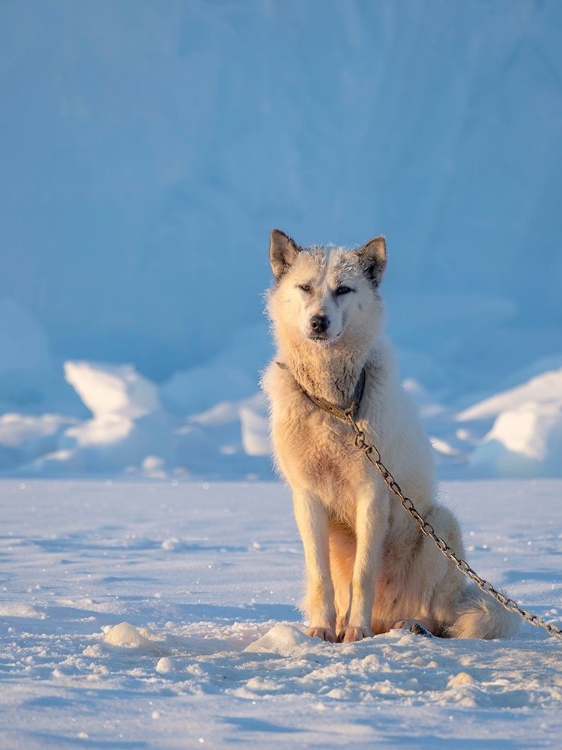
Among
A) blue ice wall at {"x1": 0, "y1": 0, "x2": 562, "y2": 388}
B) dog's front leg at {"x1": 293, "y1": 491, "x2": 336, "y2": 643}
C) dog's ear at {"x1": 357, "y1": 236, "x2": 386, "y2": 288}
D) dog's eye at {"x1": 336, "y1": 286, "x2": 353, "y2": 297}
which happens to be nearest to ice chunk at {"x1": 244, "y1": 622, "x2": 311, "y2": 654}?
dog's front leg at {"x1": 293, "y1": 491, "x2": 336, "y2": 643}

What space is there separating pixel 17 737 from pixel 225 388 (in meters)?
13.5

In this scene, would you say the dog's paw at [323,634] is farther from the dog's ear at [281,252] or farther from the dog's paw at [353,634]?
the dog's ear at [281,252]

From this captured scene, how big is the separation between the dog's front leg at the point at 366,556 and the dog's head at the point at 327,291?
54 centimetres

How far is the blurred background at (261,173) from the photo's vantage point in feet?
55.2

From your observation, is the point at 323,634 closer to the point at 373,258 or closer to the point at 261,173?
the point at 373,258

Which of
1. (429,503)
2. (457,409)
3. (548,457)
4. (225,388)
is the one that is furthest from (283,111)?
(429,503)

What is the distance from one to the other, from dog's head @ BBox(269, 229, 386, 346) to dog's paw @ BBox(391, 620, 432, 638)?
0.93 metres

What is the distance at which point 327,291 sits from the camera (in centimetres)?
310

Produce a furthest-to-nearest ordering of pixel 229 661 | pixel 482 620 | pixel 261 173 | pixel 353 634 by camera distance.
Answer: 1. pixel 261 173
2. pixel 482 620
3. pixel 353 634
4. pixel 229 661

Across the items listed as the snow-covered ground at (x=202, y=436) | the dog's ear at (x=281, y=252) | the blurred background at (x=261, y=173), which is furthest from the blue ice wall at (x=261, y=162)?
the dog's ear at (x=281, y=252)

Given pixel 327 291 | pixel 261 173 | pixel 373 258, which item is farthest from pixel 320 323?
pixel 261 173

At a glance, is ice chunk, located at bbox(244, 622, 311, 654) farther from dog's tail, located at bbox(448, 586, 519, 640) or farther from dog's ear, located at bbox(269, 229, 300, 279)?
dog's ear, located at bbox(269, 229, 300, 279)

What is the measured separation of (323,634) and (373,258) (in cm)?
126

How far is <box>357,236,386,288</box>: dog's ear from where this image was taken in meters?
3.24
